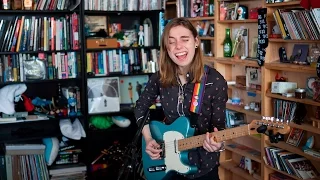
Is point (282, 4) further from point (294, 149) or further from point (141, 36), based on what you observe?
point (141, 36)

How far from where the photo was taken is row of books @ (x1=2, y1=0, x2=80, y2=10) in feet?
12.6

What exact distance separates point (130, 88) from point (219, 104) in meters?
2.28

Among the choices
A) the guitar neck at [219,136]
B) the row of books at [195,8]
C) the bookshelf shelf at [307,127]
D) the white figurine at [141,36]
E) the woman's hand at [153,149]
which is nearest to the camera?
the guitar neck at [219,136]

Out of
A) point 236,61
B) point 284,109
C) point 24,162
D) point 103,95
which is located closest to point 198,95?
point 284,109

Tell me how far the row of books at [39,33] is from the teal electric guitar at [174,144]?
5.60ft

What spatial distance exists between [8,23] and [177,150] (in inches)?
84.6

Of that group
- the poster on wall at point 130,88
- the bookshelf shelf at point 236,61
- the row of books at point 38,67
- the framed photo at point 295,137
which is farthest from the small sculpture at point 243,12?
the row of books at point 38,67

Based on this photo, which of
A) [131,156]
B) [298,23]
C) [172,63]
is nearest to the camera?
[172,63]

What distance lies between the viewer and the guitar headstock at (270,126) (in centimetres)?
196

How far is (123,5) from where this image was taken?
4.19 metres

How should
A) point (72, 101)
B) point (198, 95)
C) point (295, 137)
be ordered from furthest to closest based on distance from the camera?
point (72, 101) → point (295, 137) → point (198, 95)

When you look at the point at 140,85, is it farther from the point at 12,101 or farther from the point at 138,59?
the point at 12,101

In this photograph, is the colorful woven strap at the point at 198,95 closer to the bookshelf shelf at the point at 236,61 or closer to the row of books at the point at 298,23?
the row of books at the point at 298,23

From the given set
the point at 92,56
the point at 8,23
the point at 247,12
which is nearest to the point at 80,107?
the point at 92,56
